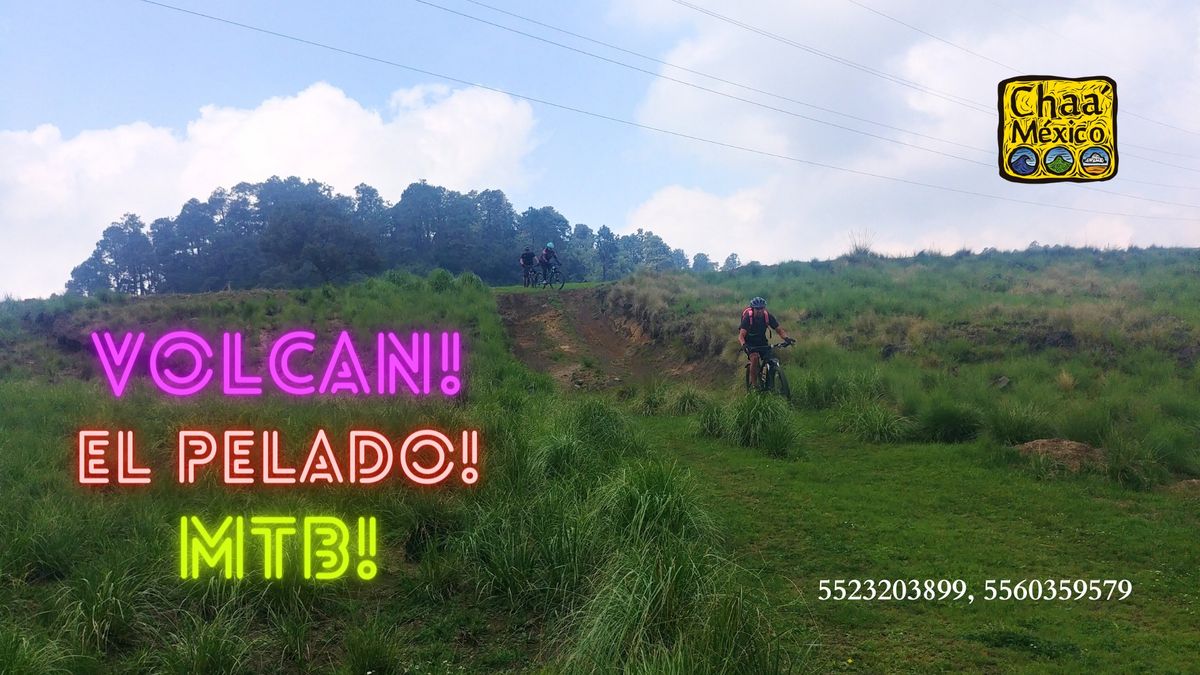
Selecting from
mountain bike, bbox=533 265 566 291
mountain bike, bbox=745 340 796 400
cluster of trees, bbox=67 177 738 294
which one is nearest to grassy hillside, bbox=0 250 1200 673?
mountain bike, bbox=745 340 796 400

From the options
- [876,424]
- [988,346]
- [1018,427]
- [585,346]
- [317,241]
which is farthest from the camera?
[317,241]

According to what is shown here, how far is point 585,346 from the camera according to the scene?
19859 millimetres

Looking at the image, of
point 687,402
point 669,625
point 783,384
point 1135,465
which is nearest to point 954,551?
point 669,625

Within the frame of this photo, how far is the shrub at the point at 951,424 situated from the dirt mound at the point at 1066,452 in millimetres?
1005

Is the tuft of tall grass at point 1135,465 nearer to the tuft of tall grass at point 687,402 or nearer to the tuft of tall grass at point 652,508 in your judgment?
the tuft of tall grass at point 652,508

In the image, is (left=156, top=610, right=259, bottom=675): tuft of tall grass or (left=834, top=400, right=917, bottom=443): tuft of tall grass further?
(left=834, top=400, right=917, bottom=443): tuft of tall grass

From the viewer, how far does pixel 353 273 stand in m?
44.7

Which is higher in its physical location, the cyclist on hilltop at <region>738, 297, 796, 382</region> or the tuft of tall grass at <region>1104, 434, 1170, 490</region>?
the cyclist on hilltop at <region>738, 297, 796, 382</region>

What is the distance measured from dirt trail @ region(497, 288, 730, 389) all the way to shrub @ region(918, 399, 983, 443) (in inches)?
240

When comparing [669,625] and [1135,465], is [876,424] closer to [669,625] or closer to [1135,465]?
[1135,465]

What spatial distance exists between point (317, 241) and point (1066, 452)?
43.8 meters

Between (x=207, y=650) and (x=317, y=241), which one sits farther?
(x=317, y=241)

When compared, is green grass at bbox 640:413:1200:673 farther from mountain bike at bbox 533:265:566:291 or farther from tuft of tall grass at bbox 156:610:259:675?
mountain bike at bbox 533:265:566:291

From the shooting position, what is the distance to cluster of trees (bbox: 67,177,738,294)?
147 feet
